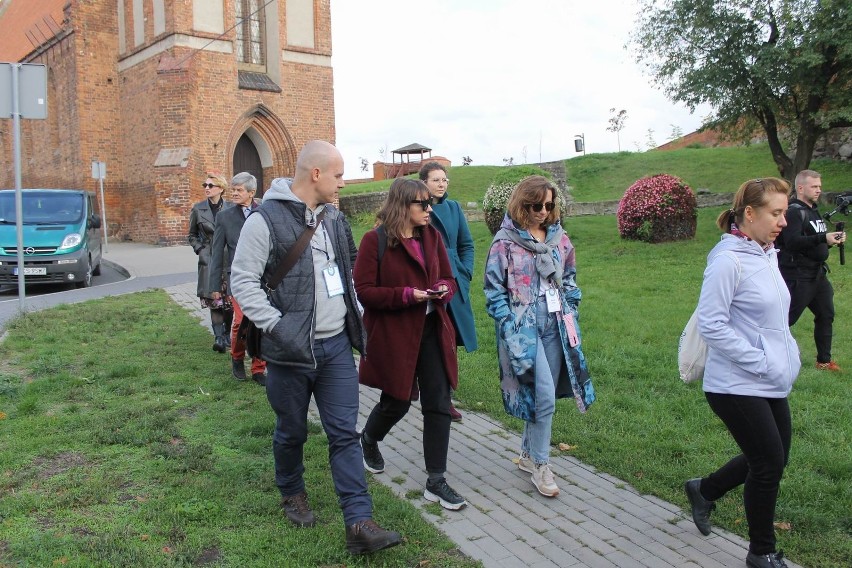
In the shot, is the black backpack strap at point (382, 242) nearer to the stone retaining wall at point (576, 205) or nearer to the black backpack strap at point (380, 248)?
the black backpack strap at point (380, 248)

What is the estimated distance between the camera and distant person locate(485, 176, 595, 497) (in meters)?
4.31

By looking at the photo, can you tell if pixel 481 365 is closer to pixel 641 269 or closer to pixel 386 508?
pixel 386 508

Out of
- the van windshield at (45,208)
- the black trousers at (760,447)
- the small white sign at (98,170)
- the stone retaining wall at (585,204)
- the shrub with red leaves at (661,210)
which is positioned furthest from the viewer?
the stone retaining wall at (585,204)

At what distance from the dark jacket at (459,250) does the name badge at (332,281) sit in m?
1.61

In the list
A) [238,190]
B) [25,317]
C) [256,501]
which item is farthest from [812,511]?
[25,317]

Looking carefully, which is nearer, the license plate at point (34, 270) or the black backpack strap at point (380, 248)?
the black backpack strap at point (380, 248)

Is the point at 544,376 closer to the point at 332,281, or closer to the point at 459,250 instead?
the point at 332,281

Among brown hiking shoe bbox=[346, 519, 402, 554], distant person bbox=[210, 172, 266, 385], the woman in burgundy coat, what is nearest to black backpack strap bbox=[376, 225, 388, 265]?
the woman in burgundy coat

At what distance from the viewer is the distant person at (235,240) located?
6727 millimetres

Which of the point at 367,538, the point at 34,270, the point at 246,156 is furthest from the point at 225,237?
the point at 246,156

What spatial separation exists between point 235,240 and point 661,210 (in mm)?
11559

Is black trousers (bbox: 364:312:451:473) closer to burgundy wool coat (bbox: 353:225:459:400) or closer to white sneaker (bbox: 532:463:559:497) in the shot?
burgundy wool coat (bbox: 353:225:459:400)

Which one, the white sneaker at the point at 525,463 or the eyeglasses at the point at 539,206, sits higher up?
the eyeglasses at the point at 539,206

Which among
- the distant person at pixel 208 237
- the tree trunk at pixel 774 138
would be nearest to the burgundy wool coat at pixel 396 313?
the distant person at pixel 208 237
